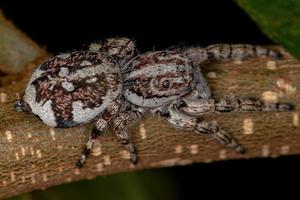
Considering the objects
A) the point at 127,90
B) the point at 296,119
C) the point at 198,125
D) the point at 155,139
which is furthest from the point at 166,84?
the point at 296,119

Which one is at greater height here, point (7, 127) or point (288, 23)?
point (288, 23)

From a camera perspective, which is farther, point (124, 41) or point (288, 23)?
point (124, 41)

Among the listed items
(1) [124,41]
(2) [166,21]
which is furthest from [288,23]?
(2) [166,21]

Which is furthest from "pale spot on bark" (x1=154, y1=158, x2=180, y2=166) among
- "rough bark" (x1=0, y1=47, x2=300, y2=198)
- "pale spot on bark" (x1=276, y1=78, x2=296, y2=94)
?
"pale spot on bark" (x1=276, y1=78, x2=296, y2=94)

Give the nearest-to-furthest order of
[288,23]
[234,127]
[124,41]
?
[288,23], [234,127], [124,41]

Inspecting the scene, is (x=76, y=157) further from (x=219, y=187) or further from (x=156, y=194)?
(x=219, y=187)

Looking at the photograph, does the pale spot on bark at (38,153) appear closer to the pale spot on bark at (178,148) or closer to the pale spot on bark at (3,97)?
the pale spot on bark at (3,97)

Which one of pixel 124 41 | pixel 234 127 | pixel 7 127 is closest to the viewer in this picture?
pixel 7 127

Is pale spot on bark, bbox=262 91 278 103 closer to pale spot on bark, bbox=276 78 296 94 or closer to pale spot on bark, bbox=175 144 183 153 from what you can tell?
pale spot on bark, bbox=276 78 296 94

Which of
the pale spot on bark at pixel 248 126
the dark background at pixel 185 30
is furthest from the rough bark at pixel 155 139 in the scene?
the dark background at pixel 185 30
